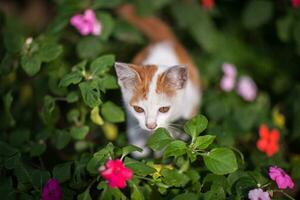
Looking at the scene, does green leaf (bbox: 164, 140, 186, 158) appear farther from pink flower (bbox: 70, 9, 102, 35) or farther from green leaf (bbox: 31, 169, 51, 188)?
pink flower (bbox: 70, 9, 102, 35)

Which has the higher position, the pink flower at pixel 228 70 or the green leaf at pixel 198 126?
the green leaf at pixel 198 126

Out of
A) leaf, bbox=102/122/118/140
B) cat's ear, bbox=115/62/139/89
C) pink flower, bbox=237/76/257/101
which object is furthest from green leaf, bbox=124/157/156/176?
pink flower, bbox=237/76/257/101

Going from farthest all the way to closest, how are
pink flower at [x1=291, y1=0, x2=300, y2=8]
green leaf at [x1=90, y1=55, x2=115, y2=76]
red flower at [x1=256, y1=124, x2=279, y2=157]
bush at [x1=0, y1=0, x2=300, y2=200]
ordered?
pink flower at [x1=291, y1=0, x2=300, y2=8]
red flower at [x1=256, y1=124, x2=279, y2=157]
green leaf at [x1=90, y1=55, x2=115, y2=76]
bush at [x1=0, y1=0, x2=300, y2=200]

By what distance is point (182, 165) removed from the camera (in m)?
2.20

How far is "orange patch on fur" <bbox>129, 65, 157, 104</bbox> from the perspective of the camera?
7.55 ft

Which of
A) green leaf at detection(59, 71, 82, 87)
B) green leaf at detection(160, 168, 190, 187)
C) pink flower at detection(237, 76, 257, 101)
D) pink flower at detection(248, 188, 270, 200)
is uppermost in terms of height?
green leaf at detection(59, 71, 82, 87)

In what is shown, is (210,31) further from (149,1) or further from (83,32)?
A: (83,32)

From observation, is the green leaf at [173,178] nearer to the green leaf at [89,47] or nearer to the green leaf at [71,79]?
the green leaf at [71,79]

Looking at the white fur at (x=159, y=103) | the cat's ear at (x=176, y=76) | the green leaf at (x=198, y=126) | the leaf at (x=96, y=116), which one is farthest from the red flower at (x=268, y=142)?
the leaf at (x=96, y=116)

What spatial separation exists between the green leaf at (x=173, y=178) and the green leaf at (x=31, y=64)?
0.92m

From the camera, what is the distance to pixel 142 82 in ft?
7.58

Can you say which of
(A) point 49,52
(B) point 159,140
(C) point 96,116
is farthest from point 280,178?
(A) point 49,52

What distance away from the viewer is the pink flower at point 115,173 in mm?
1864

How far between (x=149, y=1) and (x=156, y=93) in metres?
1.18
